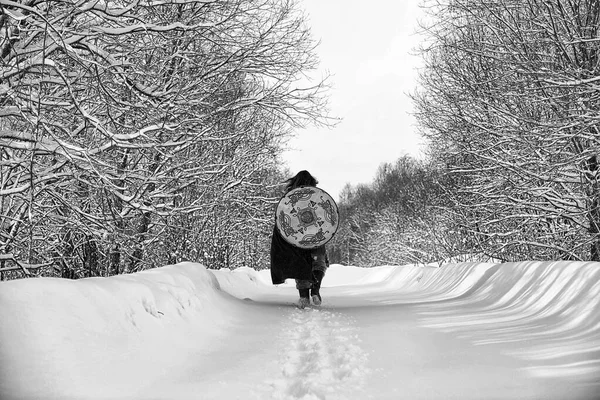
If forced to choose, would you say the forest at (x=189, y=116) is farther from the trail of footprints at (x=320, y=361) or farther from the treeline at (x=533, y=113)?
the trail of footprints at (x=320, y=361)

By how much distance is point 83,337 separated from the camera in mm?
3359

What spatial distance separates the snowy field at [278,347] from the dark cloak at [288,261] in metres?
1.21

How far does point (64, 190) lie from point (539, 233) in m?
9.14

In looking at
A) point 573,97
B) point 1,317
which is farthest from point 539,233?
point 1,317

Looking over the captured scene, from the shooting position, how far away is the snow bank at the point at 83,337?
286cm

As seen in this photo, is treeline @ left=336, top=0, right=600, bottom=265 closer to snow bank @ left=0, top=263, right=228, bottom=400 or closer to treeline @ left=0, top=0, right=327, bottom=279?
treeline @ left=0, top=0, right=327, bottom=279

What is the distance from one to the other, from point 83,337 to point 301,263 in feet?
15.4

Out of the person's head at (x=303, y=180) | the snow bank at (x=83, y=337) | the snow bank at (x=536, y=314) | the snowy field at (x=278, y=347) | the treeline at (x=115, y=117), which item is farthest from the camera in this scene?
the person's head at (x=303, y=180)

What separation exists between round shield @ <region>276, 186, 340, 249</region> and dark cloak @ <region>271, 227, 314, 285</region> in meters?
0.21

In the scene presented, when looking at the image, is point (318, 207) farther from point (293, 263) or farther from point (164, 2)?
point (164, 2)

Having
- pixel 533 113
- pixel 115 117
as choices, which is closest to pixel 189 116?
pixel 115 117

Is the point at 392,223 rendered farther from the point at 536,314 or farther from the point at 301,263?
the point at 536,314

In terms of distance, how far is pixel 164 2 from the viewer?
630 centimetres

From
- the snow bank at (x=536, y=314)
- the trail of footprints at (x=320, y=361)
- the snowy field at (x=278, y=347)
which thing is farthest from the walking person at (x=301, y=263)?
the trail of footprints at (x=320, y=361)
